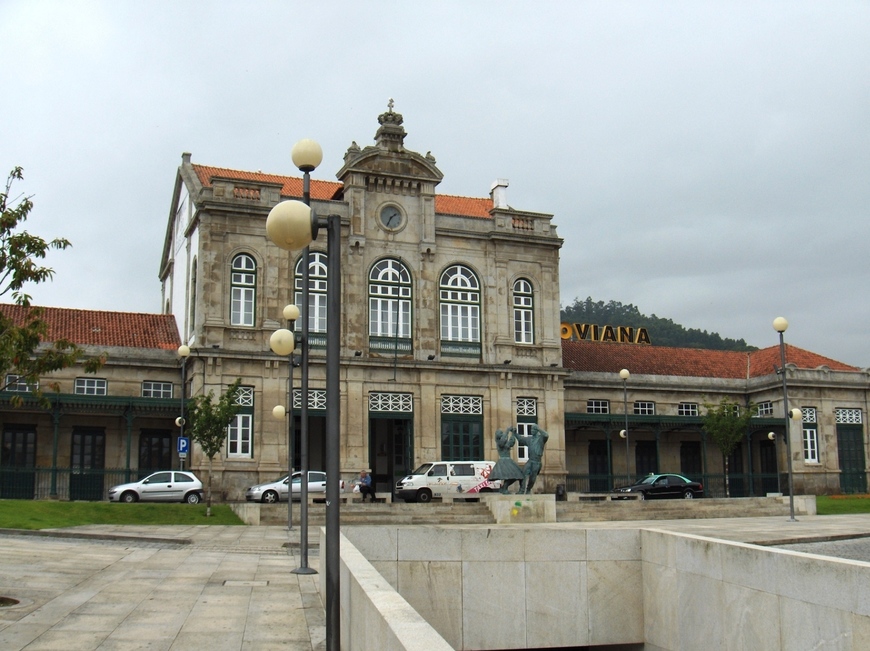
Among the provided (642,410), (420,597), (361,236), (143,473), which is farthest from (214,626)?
(642,410)

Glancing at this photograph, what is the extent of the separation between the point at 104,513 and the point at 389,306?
16.5m

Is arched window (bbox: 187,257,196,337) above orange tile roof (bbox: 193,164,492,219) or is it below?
below

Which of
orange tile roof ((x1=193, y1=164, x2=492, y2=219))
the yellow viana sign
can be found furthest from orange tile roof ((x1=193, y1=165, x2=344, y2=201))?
the yellow viana sign

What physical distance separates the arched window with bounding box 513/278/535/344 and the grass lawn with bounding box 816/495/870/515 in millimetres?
14144

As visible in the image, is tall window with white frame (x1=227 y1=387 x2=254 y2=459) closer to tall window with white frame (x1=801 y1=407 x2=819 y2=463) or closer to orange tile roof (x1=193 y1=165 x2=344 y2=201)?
orange tile roof (x1=193 y1=165 x2=344 y2=201)

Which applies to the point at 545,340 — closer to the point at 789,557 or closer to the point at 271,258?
the point at 271,258

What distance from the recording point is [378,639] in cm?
721

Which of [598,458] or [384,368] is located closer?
[384,368]

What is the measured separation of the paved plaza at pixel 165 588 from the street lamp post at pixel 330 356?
2644 mm

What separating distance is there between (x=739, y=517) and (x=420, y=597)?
2261 centimetres

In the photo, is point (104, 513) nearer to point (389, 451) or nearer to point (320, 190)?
point (389, 451)

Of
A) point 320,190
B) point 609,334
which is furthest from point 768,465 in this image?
point 320,190

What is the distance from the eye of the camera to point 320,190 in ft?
146

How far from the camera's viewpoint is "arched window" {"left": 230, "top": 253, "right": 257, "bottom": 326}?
→ 38625 mm
